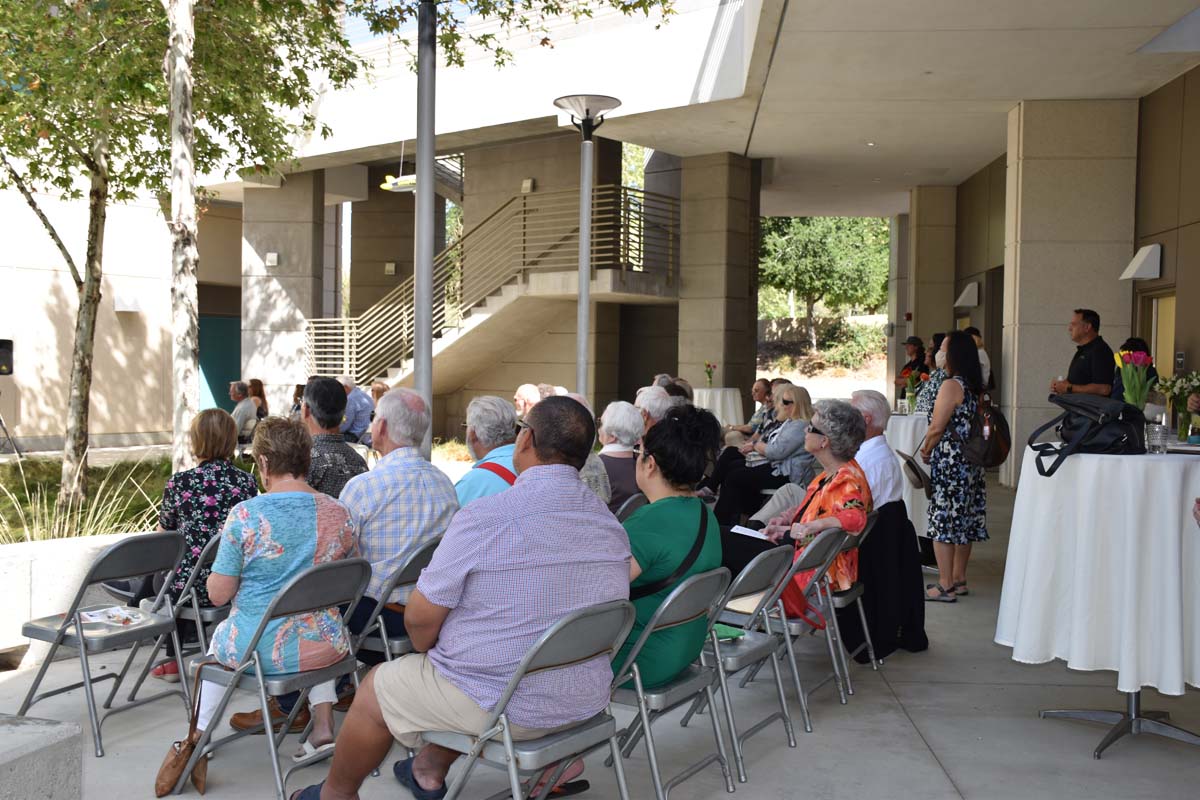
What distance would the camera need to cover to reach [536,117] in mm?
13094

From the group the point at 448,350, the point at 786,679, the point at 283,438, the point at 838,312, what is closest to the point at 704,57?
the point at 448,350

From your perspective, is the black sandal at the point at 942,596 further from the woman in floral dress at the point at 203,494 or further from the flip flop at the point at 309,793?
the flip flop at the point at 309,793

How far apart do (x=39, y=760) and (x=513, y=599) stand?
1080mm

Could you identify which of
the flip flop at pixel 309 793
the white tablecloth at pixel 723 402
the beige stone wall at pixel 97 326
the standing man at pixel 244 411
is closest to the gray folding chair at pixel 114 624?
the flip flop at pixel 309 793

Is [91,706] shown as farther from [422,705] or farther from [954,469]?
[954,469]

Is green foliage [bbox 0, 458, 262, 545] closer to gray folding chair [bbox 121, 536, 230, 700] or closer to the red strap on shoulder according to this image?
gray folding chair [bbox 121, 536, 230, 700]

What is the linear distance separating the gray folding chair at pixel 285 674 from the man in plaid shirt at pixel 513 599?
1.30 feet

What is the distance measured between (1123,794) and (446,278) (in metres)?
13.5

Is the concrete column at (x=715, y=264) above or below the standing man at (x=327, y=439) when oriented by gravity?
above

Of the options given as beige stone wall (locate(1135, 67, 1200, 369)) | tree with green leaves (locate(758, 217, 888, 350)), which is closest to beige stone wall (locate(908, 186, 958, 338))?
beige stone wall (locate(1135, 67, 1200, 369))

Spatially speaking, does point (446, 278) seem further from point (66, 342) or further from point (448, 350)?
Result: point (66, 342)

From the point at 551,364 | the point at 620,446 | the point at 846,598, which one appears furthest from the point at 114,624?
the point at 551,364

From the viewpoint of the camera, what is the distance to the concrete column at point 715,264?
14312 millimetres

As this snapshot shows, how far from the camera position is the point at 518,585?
2.53 m
